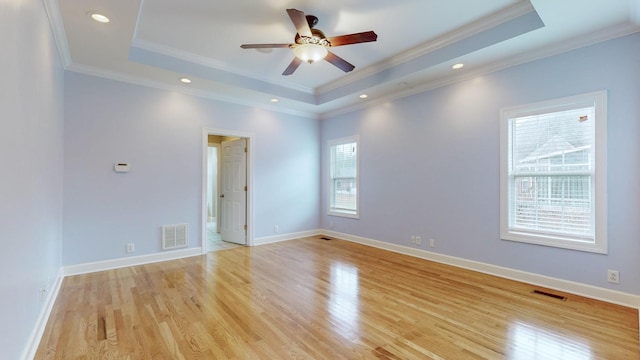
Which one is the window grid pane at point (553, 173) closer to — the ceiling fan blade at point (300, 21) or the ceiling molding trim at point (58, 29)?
the ceiling fan blade at point (300, 21)

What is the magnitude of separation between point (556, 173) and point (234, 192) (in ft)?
17.2

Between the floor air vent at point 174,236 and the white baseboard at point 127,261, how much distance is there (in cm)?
10

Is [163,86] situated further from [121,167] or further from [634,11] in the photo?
[634,11]

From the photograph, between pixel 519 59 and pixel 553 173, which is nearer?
pixel 553 173

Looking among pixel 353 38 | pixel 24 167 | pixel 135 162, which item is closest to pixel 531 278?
pixel 353 38

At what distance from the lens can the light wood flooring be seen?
7.10 ft

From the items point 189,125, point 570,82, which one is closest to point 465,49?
point 570,82

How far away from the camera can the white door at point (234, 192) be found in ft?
18.5

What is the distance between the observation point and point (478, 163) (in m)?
4.01

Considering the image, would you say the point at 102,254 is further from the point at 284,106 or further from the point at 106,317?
the point at 284,106

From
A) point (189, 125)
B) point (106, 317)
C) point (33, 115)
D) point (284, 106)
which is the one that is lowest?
point (106, 317)

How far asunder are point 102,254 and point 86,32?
9.50 ft

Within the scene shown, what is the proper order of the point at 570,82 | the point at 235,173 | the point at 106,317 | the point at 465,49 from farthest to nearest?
1. the point at 235,173
2. the point at 465,49
3. the point at 570,82
4. the point at 106,317

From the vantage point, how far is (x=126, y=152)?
4.24 meters
